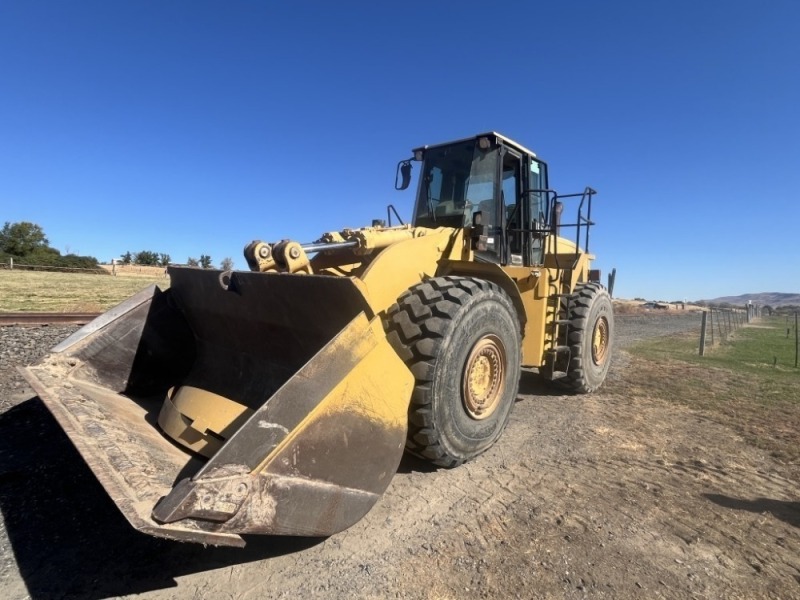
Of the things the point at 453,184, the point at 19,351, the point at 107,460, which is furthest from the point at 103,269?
the point at 107,460

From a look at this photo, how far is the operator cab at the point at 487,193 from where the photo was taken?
212 inches

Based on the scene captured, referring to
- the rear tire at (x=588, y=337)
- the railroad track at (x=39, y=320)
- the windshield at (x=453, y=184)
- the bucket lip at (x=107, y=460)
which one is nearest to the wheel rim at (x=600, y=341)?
the rear tire at (x=588, y=337)

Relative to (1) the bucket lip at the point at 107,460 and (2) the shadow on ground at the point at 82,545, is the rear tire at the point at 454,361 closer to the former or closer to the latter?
(2) the shadow on ground at the point at 82,545

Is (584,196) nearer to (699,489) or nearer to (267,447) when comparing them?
(699,489)

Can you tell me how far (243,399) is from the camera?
148 inches

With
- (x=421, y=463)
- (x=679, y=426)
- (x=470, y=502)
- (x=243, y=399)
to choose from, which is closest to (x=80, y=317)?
(x=243, y=399)

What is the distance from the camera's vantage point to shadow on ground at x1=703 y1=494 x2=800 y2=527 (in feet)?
10.6

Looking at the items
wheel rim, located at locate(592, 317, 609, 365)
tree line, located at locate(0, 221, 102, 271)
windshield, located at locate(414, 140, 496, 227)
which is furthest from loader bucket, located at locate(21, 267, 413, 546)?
tree line, located at locate(0, 221, 102, 271)

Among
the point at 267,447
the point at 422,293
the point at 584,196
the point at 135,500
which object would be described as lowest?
the point at 135,500

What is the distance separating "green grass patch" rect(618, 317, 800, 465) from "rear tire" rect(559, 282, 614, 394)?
0.65m

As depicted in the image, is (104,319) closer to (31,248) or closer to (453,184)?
(453,184)

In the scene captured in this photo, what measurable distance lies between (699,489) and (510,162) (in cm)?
388

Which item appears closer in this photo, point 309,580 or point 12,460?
point 309,580

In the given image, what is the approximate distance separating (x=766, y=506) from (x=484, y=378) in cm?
213
